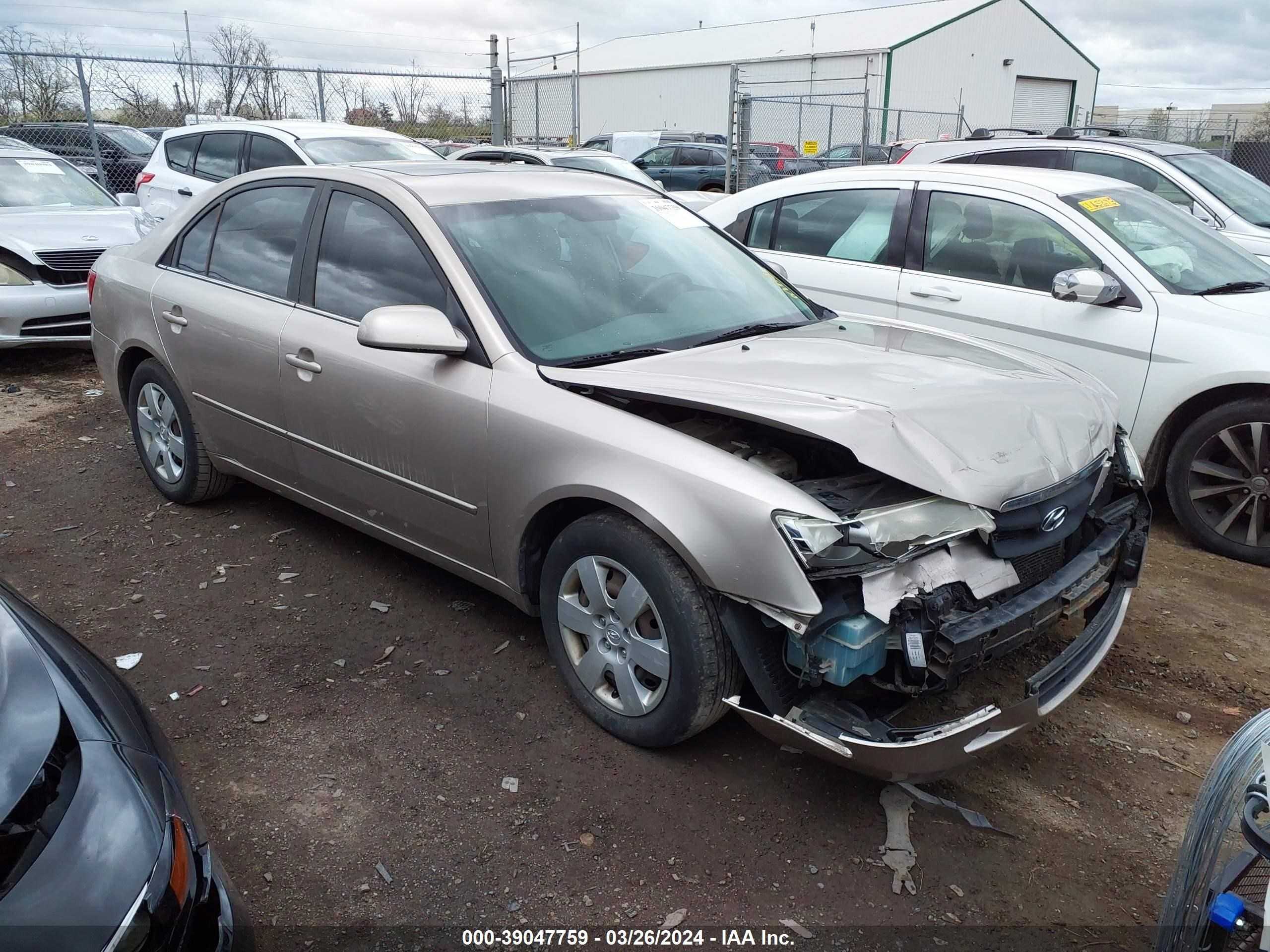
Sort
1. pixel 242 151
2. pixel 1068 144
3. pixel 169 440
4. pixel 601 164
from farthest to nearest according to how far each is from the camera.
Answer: pixel 601 164
pixel 242 151
pixel 1068 144
pixel 169 440

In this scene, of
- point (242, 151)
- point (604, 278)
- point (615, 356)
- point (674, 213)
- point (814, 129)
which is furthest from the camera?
point (814, 129)

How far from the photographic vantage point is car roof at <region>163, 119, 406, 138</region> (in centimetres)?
967

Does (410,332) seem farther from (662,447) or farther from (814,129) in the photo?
(814,129)

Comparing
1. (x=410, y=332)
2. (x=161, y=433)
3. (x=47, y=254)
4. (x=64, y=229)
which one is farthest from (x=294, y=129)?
(x=410, y=332)

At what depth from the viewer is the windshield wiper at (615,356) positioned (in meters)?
3.28

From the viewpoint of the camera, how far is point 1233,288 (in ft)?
16.5

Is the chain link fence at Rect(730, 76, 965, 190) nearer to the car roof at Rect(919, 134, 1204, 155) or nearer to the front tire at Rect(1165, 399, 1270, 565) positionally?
the car roof at Rect(919, 134, 1204, 155)

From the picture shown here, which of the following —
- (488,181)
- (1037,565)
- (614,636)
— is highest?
(488,181)

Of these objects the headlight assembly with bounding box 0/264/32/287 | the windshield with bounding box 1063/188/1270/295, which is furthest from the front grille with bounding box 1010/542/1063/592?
the headlight assembly with bounding box 0/264/32/287

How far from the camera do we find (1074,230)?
16.7ft

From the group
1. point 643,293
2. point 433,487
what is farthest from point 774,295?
point 433,487

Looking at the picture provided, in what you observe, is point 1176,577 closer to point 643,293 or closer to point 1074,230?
point 1074,230

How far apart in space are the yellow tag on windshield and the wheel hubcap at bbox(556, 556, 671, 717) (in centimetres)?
368

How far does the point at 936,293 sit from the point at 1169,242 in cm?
122
